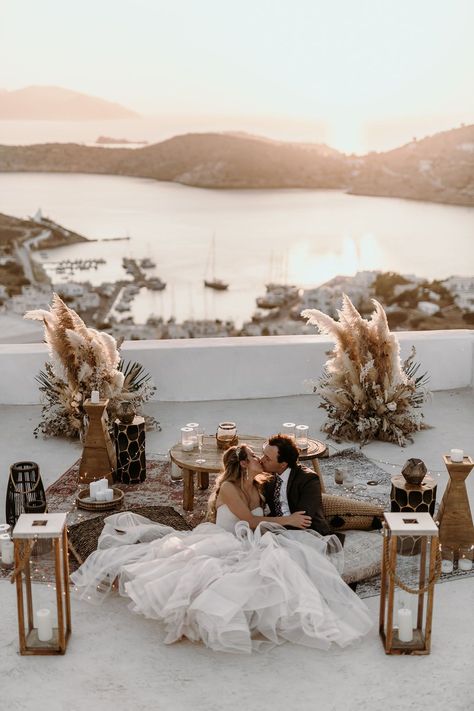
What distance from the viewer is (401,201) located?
66.9 feet

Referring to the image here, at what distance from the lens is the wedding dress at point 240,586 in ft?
13.1

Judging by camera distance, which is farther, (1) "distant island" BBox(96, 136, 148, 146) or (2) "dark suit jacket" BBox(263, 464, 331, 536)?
(1) "distant island" BBox(96, 136, 148, 146)

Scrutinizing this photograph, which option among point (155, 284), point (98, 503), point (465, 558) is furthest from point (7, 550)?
point (155, 284)

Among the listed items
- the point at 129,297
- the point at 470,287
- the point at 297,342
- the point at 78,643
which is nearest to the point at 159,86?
the point at 129,297

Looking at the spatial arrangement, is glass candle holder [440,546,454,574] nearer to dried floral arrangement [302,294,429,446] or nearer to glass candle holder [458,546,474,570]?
glass candle holder [458,546,474,570]

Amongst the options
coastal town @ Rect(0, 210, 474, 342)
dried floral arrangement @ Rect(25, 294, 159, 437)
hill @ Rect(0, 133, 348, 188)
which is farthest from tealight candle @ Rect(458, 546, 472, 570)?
hill @ Rect(0, 133, 348, 188)

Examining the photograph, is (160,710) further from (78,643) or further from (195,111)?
(195,111)

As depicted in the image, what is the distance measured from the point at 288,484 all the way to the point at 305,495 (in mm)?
109

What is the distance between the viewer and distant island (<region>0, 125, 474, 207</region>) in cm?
1822

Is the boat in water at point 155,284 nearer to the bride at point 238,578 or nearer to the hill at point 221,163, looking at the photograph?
the hill at point 221,163

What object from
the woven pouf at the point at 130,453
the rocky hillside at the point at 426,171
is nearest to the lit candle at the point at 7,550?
the woven pouf at the point at 130,453

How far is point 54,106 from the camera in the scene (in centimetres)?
2094

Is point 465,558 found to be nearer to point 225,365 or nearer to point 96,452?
point 96,452

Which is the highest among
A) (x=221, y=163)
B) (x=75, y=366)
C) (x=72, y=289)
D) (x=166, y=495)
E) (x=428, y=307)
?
(x=221, y=163)
